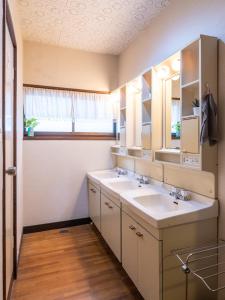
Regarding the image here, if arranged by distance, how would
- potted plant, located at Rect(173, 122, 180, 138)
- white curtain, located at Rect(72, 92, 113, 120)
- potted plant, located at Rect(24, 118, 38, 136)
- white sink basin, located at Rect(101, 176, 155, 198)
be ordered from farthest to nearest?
1. white curtain, located at Rect(72, 92, 113, 120)
2. potted plant, located at Rect(24, 118, 38, 136)
3. white sink basin, located at Rect(101, 176, 155, 198)
4. potted plant, located at Rect(173, 122, 180, 138)

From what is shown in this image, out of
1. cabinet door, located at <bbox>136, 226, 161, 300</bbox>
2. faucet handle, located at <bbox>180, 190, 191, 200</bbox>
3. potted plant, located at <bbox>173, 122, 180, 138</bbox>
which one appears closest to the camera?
cabinet door, located at <bbox>136, 226, 161, 300</bbox>

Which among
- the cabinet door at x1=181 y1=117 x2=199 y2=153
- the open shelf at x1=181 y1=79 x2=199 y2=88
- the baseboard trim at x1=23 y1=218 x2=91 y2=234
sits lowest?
the baseboard trim at x1=23 y1=218 x2=91 y2=234

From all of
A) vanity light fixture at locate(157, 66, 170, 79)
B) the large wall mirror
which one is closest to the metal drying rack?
the large wall mirror

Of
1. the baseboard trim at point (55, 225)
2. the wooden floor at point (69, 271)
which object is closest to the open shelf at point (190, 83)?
the wooden floor at point (69, 271)

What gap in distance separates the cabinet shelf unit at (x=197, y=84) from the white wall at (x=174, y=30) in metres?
0.17

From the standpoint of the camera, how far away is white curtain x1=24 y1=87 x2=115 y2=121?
9.95 ft

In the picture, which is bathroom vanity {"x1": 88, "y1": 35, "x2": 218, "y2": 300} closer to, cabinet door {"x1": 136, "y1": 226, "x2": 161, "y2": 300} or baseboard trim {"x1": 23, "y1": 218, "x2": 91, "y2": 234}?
cabinet door {"x1": 136, "y1": 226, "x2": 161, "y2": 300}

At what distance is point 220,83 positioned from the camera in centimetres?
154

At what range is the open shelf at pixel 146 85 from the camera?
220 centimetres

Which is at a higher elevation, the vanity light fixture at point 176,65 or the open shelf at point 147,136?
the vanity light fixture at point 176,65

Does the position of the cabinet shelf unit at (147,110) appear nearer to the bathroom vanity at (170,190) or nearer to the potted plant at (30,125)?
the bathroom vanity at (170,190)

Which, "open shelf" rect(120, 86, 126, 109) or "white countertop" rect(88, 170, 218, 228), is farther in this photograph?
"open shelf" rect(120, 86, 126, 109)

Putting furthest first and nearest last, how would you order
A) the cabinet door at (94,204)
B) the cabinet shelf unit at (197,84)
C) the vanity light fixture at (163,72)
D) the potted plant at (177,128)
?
the cabinet door at (94,204)
the vanity light fixture at (163,72)
the potted plant at (177,128)
the cabinet shelf unit at (197,84)

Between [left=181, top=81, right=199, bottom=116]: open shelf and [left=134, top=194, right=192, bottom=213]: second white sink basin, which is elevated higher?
[left=181, top=81, right=199, bottom=116]: open shelf
